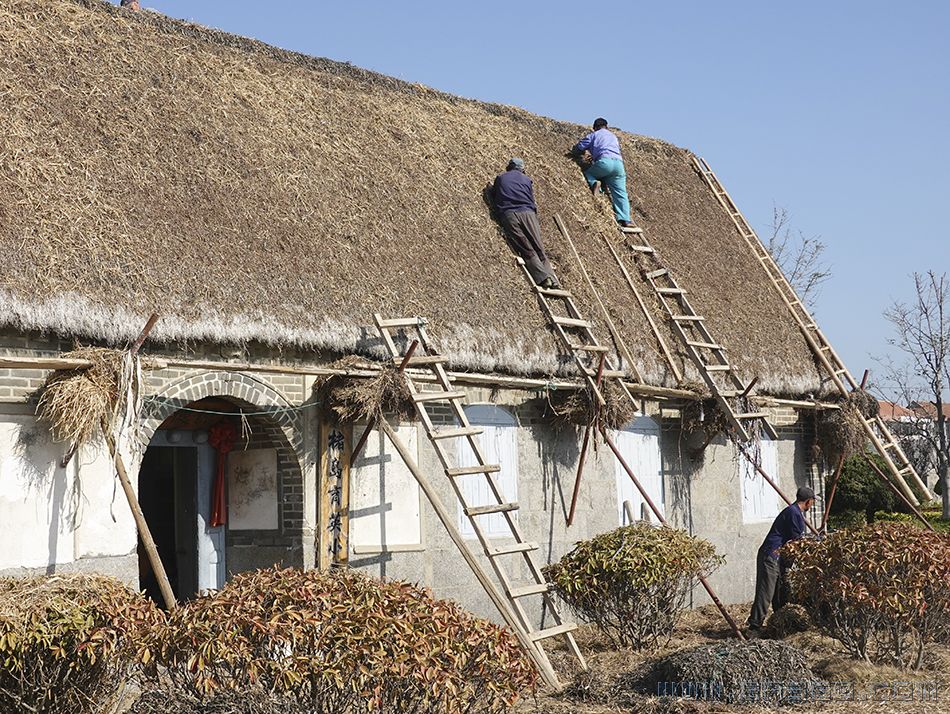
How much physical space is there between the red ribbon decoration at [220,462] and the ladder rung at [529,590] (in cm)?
289

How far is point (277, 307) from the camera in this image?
32.7 ft

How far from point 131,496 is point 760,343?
9122 mm

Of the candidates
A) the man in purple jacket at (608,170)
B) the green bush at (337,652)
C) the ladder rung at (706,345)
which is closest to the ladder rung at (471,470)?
the green bush at (337,652)

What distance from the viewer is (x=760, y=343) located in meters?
Result: 15.3

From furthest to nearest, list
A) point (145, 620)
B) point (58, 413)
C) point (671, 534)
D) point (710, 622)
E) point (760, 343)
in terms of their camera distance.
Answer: point (760, 343), point (710, 622), point (671, 534), point (58, 413), point (145, 620)

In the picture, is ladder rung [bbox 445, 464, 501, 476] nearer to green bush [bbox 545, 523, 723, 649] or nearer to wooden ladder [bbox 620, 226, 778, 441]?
green bush [bbox 545, 523, 723, 649]

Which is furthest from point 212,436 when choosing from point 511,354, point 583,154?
point 583,154

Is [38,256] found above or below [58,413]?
above

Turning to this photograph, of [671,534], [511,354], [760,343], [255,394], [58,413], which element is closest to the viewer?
[58,413]

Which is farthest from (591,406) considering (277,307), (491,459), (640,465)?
(277,307)

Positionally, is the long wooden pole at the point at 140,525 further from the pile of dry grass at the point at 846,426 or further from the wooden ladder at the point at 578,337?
the pile of dry grass at the point at 846,426

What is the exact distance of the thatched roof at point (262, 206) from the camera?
9.14 metres

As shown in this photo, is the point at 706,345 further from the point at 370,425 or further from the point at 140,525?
the point at 140,525

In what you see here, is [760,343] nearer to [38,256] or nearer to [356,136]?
[356,136]
